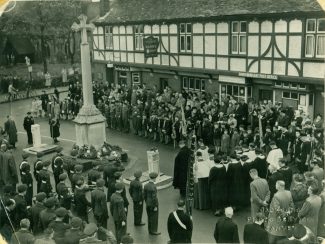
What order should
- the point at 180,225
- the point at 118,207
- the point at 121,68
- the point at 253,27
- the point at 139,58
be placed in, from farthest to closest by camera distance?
the point at 121,68
the point at 139,58
the point at 253,27
the point at 118,207
the point at 180,225

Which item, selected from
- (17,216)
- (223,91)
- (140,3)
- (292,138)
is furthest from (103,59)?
(17,216)

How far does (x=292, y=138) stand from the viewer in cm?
1592

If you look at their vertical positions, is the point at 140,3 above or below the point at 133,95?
above

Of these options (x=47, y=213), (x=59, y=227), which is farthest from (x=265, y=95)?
(x=59, y=227)

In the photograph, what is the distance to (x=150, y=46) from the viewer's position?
27.3 metres

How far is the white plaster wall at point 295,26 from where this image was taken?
63.2ft

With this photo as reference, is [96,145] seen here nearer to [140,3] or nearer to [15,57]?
[140,3]

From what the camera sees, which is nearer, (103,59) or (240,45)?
(240,45)

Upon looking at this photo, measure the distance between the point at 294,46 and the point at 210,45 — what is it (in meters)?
5.60

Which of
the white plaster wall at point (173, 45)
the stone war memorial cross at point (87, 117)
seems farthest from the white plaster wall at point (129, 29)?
the stone war memorial cross at point (87, 117)

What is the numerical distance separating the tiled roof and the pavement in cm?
774

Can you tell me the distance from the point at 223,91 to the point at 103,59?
12.2 meters

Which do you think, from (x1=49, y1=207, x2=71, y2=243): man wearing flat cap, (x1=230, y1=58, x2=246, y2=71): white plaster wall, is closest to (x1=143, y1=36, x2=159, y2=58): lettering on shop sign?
(x1=230, y1=58, x2=246, y2=71): white plaster wall

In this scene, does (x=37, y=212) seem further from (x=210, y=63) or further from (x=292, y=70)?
(x=210, y=63)
